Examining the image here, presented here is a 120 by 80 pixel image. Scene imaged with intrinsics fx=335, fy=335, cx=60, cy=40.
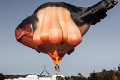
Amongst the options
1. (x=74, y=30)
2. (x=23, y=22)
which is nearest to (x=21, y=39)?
(x=23, y=22)

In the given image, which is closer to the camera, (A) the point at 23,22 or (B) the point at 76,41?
(B) the point at 76,41

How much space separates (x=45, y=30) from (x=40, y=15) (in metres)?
1.14

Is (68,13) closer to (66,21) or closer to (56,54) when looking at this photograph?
(66,21)

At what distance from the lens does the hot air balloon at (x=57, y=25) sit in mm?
13289

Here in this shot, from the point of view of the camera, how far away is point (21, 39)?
14.5m

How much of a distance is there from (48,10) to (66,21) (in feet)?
3.09

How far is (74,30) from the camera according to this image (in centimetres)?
1333

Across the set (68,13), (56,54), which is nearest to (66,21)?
(68,13)

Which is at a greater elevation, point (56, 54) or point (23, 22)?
point (23, 22)

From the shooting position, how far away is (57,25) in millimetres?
13336

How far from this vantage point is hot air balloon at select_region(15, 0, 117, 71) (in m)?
Answer: 13.3

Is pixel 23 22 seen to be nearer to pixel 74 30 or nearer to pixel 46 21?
pixel 46 21

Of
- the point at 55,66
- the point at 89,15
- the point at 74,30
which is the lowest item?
the point at 55,66

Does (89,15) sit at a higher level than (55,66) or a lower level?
higher
